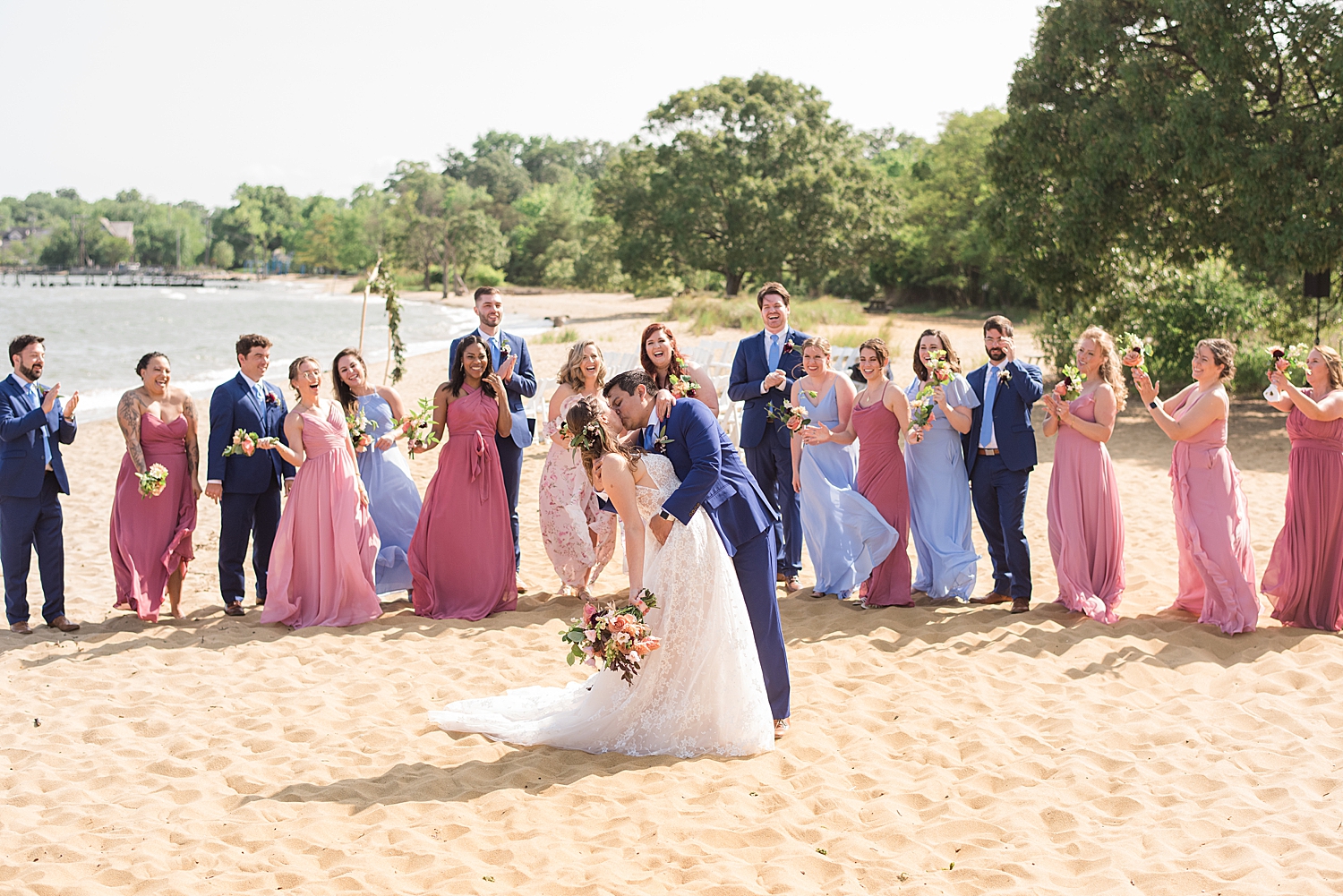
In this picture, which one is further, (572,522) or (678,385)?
(572,522)

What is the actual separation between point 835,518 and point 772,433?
92cm

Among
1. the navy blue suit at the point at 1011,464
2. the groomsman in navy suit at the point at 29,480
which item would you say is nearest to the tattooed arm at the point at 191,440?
the groomsman in navy suit at the point at 29,480

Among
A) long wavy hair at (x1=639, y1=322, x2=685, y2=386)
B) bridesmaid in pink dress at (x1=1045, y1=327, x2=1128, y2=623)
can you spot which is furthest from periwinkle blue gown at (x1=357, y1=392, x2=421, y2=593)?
bridesmaid in pink dress at (x1=1045, y1=327, x2=1128, y2=623)

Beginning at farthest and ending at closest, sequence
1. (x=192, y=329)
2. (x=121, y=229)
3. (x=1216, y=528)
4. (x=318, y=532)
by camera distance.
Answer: (x=121, y=229)
(x=192, y=329)
(x=318, y=532)
(x=1216, y=528)

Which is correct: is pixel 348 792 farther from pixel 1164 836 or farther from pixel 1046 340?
pixel 1046 340

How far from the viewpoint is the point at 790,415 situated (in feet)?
26.1

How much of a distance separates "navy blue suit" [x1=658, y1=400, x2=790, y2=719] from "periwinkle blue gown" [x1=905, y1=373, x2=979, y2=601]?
2.82 meters

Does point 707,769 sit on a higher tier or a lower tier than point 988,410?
lower

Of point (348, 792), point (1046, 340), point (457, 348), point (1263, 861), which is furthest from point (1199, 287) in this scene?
point (348, 792)

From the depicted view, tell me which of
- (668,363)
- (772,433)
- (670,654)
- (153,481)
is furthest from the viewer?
(772,433)

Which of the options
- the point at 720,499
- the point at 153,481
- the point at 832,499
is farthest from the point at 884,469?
the point at 153,481

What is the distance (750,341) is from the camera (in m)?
8.49

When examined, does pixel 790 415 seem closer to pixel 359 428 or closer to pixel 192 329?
pixel 359 428

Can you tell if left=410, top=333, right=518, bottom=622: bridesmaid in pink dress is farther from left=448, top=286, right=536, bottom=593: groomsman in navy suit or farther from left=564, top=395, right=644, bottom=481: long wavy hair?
left=564, top=395, right=644, bottom=481: long wavy hair
